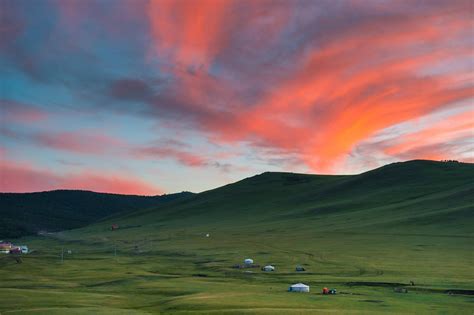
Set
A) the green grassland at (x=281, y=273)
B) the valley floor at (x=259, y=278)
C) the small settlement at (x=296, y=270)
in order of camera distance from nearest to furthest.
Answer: the valley floor at (x=259, y=278), the green grassland at (x=281, y=273), the small settlement at (x=296, y=270)

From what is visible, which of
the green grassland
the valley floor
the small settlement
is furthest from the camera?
the small settlement

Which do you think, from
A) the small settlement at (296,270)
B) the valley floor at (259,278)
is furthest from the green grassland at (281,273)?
the small settlement at (296,270)

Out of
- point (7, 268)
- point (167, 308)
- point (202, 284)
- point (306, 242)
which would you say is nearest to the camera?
point (167, 308)

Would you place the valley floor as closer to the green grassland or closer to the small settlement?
the green grassland

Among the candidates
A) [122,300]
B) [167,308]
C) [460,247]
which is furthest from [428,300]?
[460,247]

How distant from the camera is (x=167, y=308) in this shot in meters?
64.0

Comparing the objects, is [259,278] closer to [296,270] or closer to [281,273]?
[281,273]

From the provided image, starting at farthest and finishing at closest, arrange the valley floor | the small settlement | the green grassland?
the small settlement
the green grassland
the valley floor

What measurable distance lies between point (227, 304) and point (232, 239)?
121256 millimetres

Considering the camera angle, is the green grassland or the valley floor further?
the green grassland

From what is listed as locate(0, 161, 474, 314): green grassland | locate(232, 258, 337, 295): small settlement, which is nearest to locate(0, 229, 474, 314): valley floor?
locate(0, 161, 474, 314): green grassland

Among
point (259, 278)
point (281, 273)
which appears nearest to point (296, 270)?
point (281, 273)

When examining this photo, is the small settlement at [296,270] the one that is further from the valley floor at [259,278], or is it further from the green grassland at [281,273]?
the green grassland at [281,273]

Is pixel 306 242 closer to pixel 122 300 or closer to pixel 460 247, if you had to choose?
pixel 460 247
